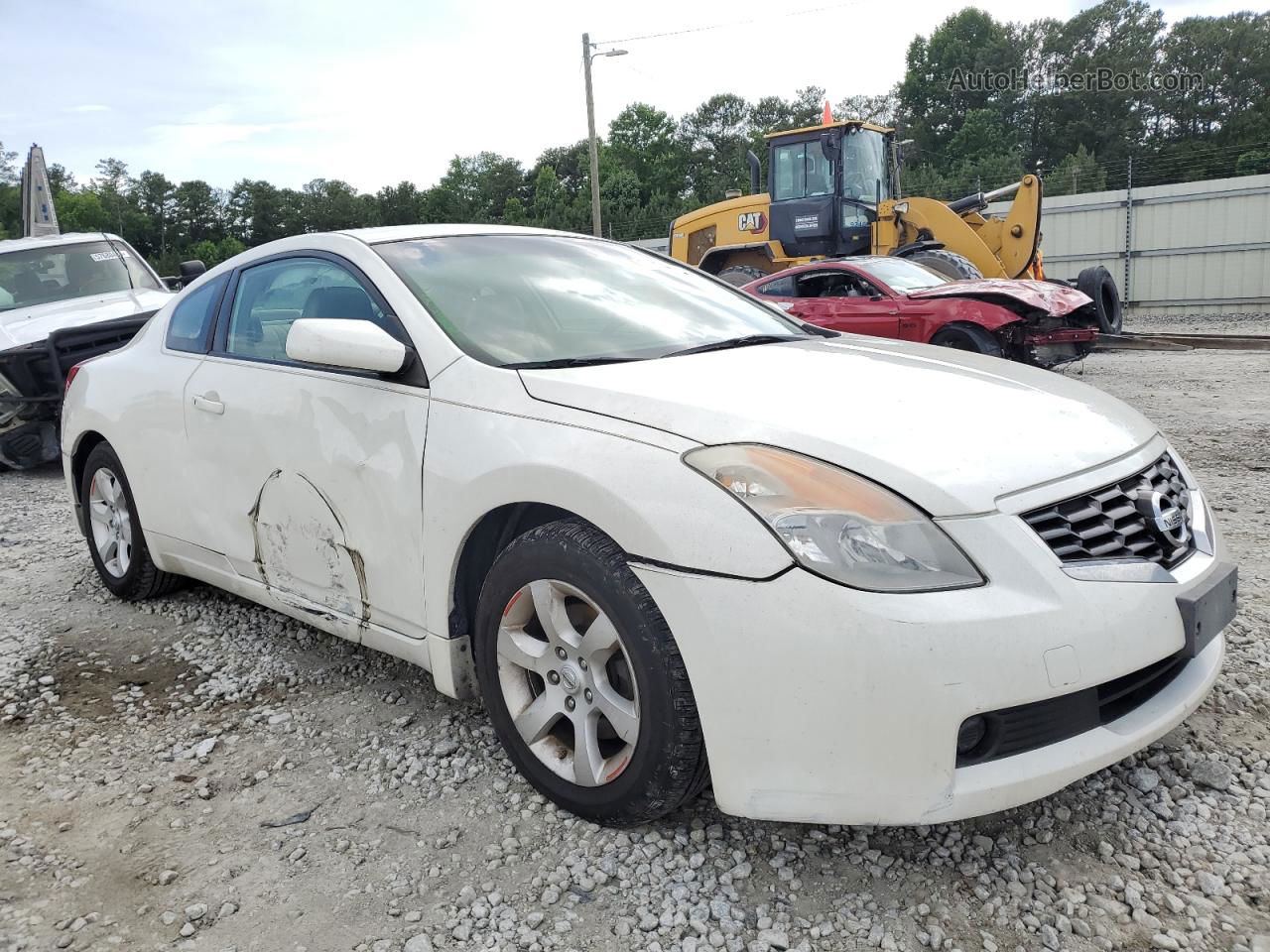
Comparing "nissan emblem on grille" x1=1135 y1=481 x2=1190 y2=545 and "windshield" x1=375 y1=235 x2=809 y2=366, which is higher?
"windshield" x1=375 y1=235 x2=809 y2=366

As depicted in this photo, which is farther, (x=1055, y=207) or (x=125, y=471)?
(x=1055, y=207)

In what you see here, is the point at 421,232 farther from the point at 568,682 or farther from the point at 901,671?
the point at 901,671

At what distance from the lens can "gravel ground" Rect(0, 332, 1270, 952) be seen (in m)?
1.97

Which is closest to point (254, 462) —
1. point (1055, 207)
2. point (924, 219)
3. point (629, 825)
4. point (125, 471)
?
point (125, 471)

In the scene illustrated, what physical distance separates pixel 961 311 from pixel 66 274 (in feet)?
26.2

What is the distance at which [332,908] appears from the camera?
6.88ft

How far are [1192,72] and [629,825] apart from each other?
62716mm

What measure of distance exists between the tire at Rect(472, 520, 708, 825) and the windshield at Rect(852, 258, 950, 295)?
7.68m

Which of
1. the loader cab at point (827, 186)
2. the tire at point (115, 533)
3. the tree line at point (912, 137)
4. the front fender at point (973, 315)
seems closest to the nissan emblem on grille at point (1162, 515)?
the tire at point (115, 533)

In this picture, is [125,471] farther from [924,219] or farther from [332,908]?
[924,219]

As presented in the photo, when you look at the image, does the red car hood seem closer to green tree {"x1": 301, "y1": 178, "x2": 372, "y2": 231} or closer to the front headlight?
the front headlight

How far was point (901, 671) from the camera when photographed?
1.77 metres

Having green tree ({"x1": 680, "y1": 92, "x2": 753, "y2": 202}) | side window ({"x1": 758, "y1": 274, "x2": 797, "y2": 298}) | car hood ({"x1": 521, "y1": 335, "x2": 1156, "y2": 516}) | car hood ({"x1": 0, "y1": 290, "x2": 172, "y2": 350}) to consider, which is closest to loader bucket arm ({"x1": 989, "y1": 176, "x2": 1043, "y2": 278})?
side window ({"x1": 758, "y1": 274, "x2": 797, "y2": 298})

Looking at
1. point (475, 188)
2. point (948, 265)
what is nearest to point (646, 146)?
point (475, 188)
